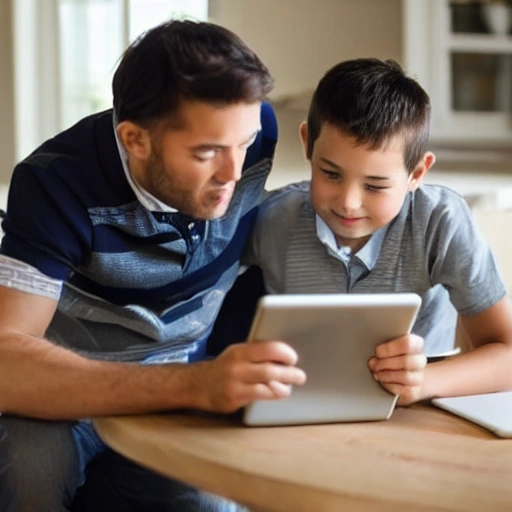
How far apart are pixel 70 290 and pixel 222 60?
429mm

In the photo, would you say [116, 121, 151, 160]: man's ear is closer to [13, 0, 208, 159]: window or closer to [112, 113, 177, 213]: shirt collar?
[112, 113, 177, 213]: shirt collar

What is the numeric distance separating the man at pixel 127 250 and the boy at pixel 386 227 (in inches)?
4.4

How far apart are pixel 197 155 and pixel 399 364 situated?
396 millimetres

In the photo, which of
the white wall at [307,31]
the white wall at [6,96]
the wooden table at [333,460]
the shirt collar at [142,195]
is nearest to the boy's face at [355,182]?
the shirt collar at [142,195]

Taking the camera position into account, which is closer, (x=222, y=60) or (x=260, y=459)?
(x=260, y=459)

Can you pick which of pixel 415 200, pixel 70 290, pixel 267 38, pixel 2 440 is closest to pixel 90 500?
pixel 2 440

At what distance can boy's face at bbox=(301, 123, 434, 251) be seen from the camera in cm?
133

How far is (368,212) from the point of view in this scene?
1.36 meters

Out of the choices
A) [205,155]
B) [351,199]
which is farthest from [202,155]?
[351,199]

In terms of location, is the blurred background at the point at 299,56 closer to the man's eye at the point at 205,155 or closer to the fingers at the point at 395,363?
the man's eye at the point at 205,155

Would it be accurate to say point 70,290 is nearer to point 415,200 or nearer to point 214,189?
point 214,189

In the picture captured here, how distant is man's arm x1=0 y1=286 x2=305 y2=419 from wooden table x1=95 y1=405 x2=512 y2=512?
27 mm

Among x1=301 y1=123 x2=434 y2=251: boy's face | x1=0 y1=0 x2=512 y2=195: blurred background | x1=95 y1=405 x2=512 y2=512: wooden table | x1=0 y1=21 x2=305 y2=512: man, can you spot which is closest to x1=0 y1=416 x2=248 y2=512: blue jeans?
x1=0 y1=21 x2=305 y2=512: man

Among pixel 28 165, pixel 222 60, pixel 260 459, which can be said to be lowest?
pixel 260 459
